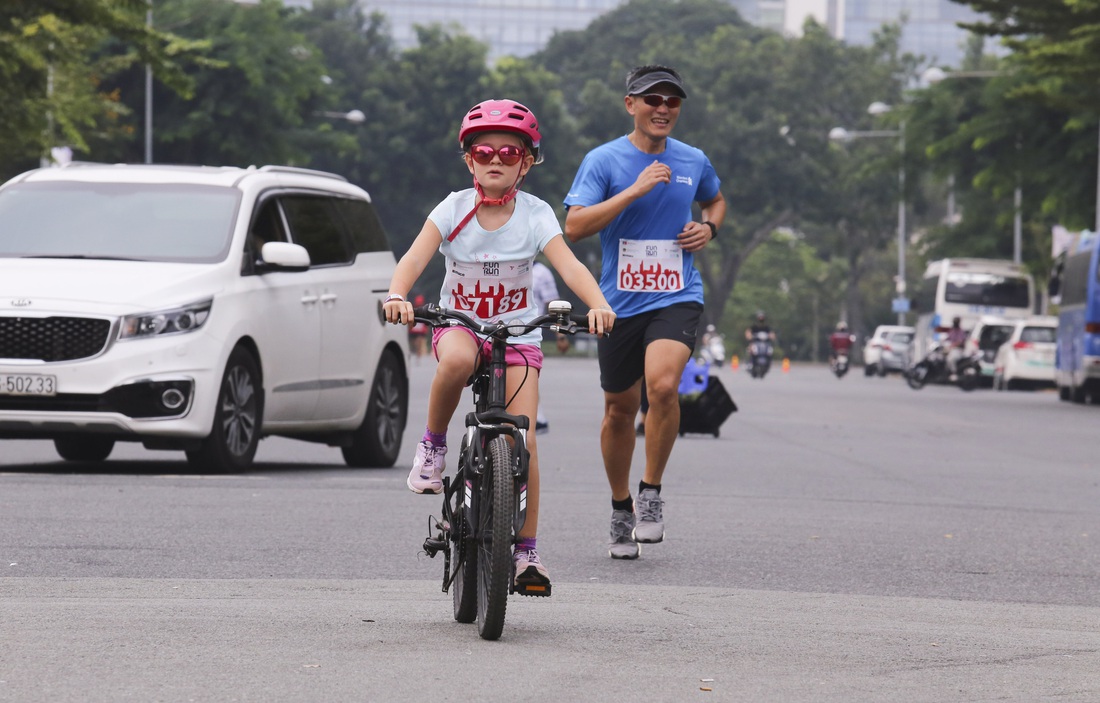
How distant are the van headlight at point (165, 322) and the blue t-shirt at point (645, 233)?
4.04 metres

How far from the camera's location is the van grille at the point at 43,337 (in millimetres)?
12312

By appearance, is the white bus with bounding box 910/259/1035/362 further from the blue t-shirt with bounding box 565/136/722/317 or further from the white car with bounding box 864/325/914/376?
the blue t-shirt with bounding box 565/136/722/317

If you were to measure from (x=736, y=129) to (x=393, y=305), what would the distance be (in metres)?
75.4

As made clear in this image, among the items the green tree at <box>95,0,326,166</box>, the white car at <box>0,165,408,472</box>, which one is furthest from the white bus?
the white car at <box>0,165,408,472</box>

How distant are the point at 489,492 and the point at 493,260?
992 mm

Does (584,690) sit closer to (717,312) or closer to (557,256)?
(557,256)

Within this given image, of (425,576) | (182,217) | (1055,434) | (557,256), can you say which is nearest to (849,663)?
(557,256)

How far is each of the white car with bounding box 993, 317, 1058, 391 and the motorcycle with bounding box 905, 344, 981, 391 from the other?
35.8 inches

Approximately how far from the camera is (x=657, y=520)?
30.0 feet

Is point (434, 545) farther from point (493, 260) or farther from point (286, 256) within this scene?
point (286, 256)

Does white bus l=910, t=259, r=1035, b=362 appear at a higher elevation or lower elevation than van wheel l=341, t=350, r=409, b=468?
higher

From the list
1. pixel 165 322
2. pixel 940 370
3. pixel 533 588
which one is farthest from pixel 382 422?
pixel 940 370

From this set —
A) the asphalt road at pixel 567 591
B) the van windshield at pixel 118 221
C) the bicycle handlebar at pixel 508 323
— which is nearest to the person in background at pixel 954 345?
the asphalt road at pixel 567 591

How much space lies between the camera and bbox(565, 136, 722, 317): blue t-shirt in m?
9.10
